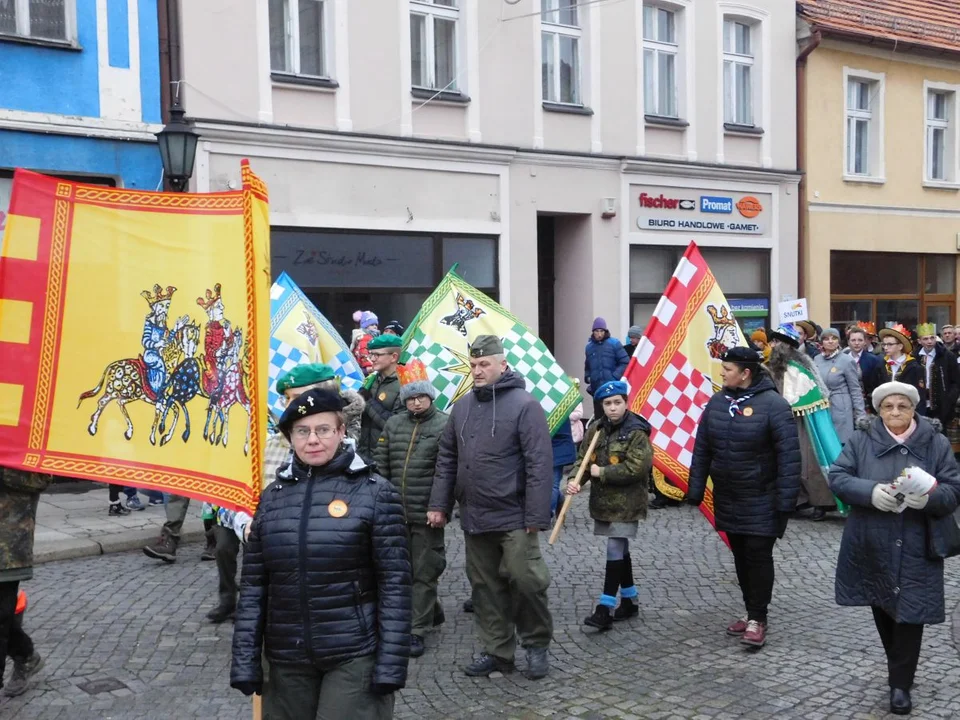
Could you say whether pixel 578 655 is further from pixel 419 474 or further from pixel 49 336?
pixel 49 336

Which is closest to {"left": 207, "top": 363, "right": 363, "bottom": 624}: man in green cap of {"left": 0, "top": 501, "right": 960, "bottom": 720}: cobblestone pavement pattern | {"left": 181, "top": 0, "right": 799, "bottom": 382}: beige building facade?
{"left": 0, "top": 501, "right": 960, "bottom": 720}: cobblestone pavement pattern

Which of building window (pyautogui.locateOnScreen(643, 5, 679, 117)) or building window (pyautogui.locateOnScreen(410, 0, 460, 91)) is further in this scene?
building window (pyautogui.locateOnScreen(643, 5, 679, 117))

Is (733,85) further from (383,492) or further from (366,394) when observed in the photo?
(383,492)

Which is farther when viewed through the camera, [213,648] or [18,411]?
[213,648]

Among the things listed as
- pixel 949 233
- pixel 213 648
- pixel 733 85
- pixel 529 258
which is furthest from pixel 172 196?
pixel 949 233

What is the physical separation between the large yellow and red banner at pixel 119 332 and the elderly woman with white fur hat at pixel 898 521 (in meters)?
3.15

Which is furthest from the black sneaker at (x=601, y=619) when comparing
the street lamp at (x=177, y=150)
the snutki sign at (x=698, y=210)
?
the snutki sign at (x=698, y=210)

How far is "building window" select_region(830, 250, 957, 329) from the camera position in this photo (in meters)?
20.3

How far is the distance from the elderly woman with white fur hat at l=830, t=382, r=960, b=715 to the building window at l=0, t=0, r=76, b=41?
404 inches

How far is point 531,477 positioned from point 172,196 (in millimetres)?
2392

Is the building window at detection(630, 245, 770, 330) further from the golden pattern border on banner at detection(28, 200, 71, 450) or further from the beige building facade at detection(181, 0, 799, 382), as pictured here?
the golden pattern border on banner at detection(28, 200, 71, 450)

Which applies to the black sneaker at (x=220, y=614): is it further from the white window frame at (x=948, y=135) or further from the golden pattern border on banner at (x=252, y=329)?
the white window frame at (x=948, y=135)

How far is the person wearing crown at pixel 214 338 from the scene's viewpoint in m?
4.51

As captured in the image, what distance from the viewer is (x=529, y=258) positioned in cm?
1622
